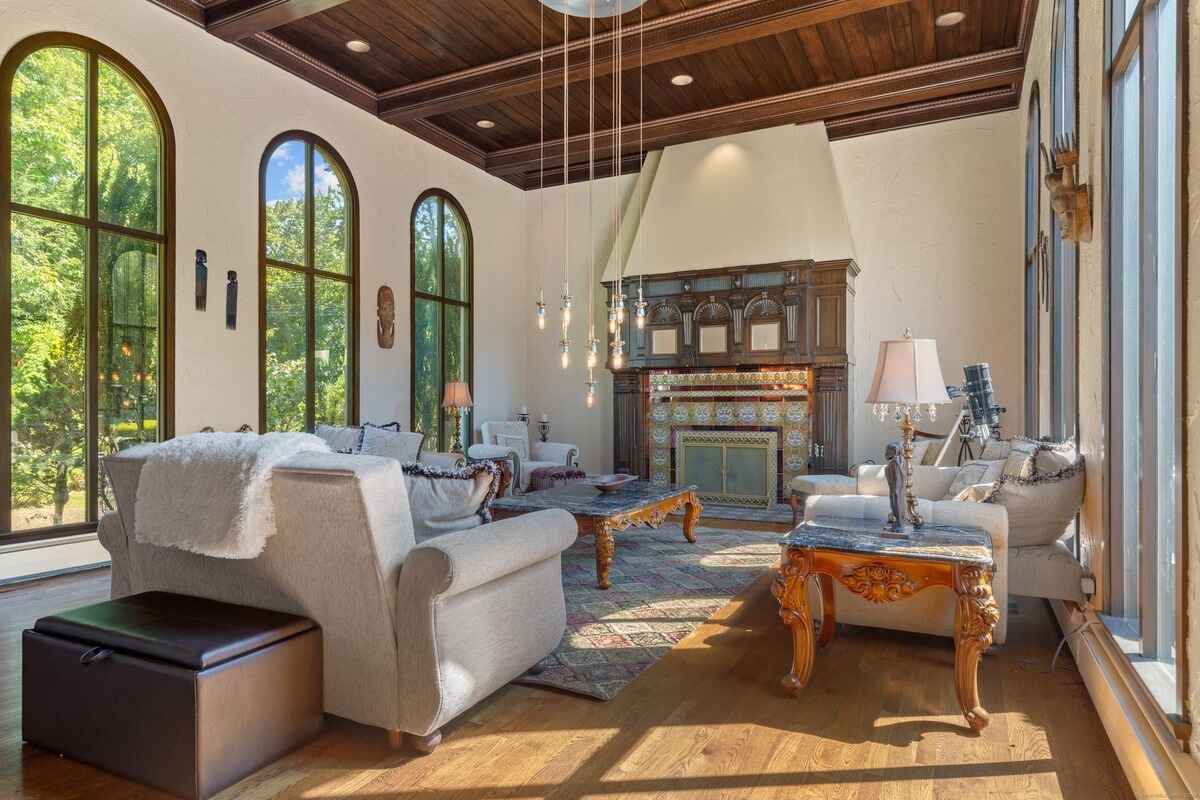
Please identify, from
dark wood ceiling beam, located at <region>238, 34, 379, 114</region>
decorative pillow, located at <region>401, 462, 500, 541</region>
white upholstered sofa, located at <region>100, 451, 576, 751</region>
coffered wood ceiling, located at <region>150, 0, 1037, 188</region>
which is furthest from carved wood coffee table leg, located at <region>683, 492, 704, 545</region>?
dark wood ceiling beam, located at <region>238, 34, 379, 114</region>

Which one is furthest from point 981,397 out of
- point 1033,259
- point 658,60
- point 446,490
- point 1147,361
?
point 446,490

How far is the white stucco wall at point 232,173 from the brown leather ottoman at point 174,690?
3.32 metres

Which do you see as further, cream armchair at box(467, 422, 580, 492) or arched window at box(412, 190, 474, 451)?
arched window at box(412, 190, 474, 451)

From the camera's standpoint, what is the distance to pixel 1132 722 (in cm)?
195

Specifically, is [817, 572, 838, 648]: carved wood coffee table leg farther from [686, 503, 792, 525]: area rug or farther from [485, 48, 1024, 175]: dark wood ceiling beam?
[485, 48, 1024, 175]: dark wood ceiling beam

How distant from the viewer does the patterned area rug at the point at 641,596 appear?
9.40 feet

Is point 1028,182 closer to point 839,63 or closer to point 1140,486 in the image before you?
point 839,63

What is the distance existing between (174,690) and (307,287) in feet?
16.1

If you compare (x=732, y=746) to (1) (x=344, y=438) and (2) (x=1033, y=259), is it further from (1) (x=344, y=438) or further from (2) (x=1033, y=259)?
(2) (x=1033, y=259)

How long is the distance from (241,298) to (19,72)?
1.87 m

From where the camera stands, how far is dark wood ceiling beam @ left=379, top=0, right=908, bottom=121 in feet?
16.8

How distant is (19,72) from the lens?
4.35 meters

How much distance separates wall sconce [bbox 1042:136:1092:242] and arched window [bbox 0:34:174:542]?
5.39 m

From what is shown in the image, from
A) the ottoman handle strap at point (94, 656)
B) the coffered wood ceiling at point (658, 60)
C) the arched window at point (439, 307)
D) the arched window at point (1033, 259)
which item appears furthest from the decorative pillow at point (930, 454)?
the ottoman handle strap at point (94, 656)
